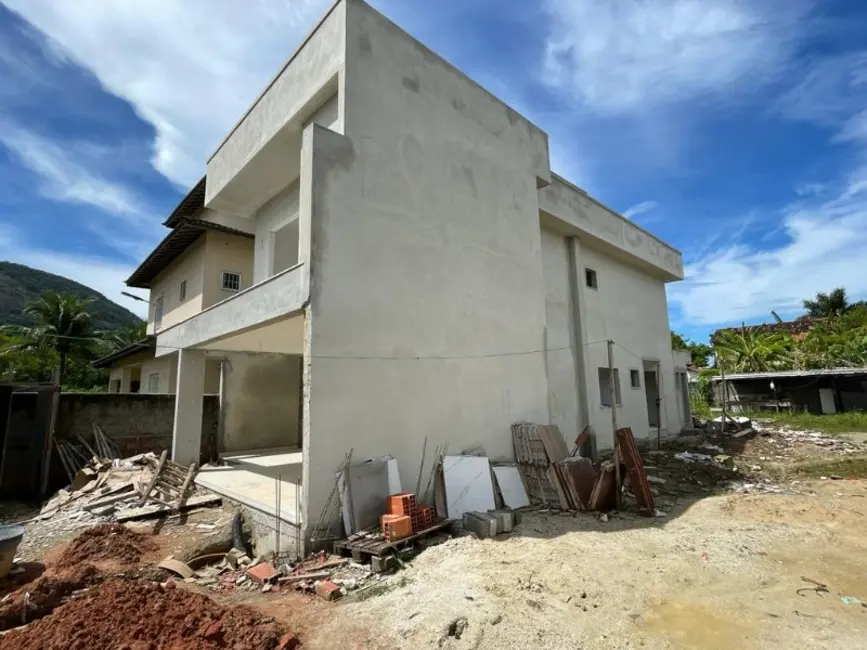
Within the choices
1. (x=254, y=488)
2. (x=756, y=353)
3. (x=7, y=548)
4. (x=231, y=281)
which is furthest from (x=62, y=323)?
(x=756, y=353)

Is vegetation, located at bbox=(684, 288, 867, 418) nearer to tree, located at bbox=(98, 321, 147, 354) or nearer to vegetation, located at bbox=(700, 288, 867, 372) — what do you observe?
vegetation, located at bbox=(700, 288, 867, 372)

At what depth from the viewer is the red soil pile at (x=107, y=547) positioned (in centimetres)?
621

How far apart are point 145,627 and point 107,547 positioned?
125 inches

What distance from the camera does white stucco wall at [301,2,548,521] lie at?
705cm

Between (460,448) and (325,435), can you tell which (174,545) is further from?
(460,448)

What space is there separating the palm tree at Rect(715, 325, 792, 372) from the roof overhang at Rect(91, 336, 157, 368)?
30.1 meters

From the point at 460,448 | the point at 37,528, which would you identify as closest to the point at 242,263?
the point at 37,528

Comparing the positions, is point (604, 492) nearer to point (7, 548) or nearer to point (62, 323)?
point (7, 548)

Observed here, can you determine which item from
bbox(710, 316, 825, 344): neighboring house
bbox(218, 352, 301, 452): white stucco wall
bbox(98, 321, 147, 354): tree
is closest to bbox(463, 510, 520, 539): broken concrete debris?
bbox(218, 352, 301, 452): white stucco wall

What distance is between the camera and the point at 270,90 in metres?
9.84

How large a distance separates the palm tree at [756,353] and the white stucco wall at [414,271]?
24301mm

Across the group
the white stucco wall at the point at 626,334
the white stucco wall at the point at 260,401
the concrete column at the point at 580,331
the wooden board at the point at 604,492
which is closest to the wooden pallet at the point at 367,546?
the wooden board at the point at 604,492

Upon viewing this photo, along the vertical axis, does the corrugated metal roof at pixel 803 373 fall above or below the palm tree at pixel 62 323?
below

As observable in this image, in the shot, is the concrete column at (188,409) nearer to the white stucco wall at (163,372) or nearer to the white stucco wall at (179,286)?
the white stucco wall at (179,286)
